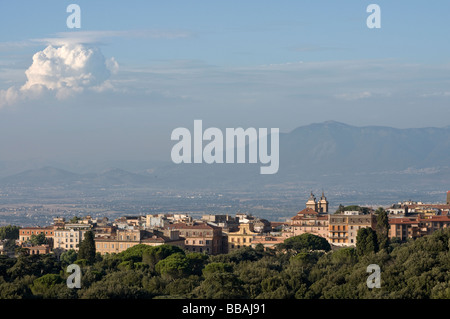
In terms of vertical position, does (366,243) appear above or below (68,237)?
above

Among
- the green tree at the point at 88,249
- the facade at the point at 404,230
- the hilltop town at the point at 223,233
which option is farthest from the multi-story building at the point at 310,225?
the green tree at the point at 88,249

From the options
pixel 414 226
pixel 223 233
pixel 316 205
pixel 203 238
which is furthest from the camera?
pixel 316 205

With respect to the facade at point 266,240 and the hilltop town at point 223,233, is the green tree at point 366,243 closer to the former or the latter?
the hilltop town at point 223,233

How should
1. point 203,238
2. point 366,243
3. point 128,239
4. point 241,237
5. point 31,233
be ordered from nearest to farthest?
point 366,243
point 128,239
point 203,238
point 241,237
point 31,233

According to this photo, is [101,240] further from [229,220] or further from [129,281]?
[129,281]

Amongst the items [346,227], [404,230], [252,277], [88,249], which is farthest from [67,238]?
[252,277]

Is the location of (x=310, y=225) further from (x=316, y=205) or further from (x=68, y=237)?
(x=68, y=237)

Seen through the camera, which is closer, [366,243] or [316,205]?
[366,243]
